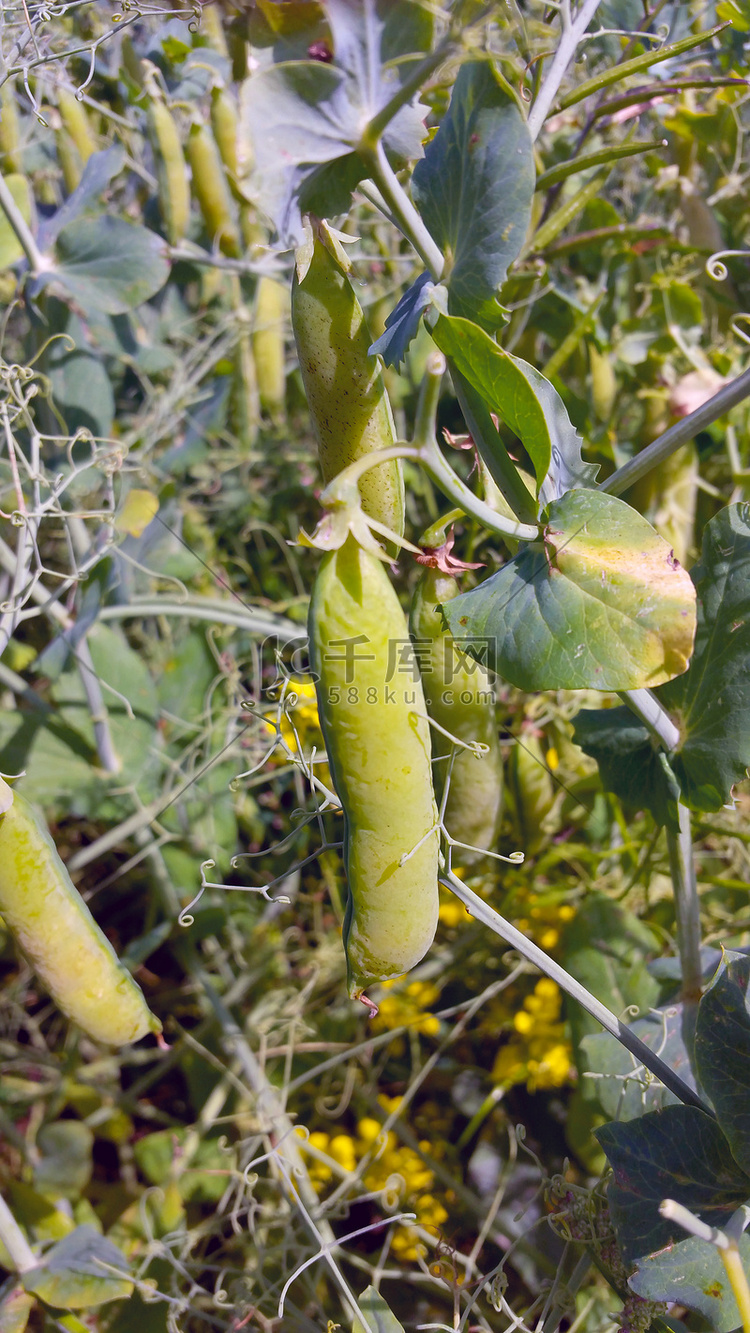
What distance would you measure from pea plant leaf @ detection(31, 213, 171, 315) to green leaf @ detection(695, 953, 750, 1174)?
40.8 inches

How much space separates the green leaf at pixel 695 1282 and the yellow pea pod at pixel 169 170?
1.26 m

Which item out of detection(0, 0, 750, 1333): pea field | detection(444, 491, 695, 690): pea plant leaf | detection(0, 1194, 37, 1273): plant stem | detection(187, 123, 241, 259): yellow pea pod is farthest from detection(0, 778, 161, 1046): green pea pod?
detection(187, 123, 241, 259): yellow pea pod

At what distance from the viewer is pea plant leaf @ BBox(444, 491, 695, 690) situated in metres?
0.52

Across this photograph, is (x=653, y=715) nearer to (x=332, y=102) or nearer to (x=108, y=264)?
(x=332, y=102)

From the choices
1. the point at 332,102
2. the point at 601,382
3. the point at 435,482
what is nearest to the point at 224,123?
the point at 601,382

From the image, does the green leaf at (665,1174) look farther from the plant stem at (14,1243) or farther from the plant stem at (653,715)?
the plant stem at (14,1243)

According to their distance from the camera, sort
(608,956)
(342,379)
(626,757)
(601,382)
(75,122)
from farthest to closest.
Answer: (75,122) → (601,382) → (608,956) → (626,757) → (342,379)

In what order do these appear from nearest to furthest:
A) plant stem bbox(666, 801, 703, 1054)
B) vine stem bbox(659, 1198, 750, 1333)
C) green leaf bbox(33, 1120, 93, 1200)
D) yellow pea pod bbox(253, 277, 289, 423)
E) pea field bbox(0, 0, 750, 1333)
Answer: vine stem bbox(659, 1198, 750, 1333) → pea field bbox(0, 0, 750, 1333) → plant stem bbox(666, 801, 703, 1054) → green leaf bbox(33, 1120, 93, 1200) → yellow pea pod bbox(253, 277, 289, 423)

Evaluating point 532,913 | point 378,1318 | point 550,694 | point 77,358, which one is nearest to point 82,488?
point 77,358

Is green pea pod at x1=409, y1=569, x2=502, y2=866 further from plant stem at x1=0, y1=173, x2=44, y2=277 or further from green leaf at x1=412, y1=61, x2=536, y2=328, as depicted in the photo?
plant stem at x1=0, y1=173, x2=44, y2=277

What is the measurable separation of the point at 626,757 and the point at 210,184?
101 cm

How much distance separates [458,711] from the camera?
0.71 metres

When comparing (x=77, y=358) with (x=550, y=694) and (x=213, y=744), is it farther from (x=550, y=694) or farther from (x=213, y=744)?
(x=550, y=694)

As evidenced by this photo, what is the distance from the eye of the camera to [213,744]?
1225 mm
